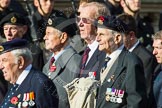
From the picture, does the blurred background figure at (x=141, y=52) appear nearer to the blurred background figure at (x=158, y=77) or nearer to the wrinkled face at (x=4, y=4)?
the blurred background figure at (x=158, y=77)

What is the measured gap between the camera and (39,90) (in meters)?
8.23

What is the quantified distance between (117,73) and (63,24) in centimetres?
163


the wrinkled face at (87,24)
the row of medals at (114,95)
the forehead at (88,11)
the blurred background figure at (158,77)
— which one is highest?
the forehead at (88,11)

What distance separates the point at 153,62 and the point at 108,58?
1744 millimetres

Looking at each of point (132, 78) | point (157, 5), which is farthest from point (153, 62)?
point (157, 5)

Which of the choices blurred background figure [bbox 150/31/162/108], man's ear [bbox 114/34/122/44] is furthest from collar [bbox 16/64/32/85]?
blurred background figure [bbox 150/31/162/108]

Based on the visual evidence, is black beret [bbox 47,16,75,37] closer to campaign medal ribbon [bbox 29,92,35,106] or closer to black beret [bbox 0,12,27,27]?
black beret [bbox 0,12,27,27]

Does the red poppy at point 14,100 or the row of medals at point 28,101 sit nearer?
the row of medals at point 28,101

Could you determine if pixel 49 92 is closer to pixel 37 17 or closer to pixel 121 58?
pixel 121 58

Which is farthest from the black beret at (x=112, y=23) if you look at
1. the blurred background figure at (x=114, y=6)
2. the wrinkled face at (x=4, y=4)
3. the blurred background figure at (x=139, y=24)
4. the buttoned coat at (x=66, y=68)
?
the blurred background figure at (x=114, y=6)

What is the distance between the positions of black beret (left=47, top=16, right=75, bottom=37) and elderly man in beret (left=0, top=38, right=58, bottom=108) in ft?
4.78

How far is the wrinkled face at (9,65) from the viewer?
Result: 841 centimetres

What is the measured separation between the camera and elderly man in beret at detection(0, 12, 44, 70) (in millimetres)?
10883

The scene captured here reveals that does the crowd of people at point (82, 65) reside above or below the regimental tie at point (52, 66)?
above
